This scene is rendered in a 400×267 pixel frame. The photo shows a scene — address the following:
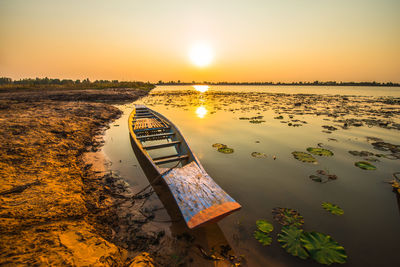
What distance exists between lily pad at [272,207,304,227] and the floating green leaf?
0.23 m

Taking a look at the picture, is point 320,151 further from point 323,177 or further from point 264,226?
point 264,226

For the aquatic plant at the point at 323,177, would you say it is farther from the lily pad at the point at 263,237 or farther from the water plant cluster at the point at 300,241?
the lily pad at the point at 263,237

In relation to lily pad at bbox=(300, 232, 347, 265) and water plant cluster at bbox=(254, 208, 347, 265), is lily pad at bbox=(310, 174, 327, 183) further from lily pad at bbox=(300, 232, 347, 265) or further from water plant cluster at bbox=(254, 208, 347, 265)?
lily pad at bbox=(300, 232, 347, 265)

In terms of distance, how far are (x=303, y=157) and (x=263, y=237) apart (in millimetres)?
3717

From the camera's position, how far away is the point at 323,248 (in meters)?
2.21

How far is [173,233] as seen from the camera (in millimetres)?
2561

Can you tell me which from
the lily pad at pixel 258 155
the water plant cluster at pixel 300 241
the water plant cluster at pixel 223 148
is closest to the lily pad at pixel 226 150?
the water plant cluster at pixel 223 148

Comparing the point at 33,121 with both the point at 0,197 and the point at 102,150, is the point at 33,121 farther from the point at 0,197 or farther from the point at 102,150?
the point at 0,197

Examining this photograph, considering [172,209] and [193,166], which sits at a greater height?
[193,166]

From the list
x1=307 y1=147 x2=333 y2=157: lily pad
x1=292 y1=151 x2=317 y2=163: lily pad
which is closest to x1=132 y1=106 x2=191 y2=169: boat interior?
x1=292 y1=151 x2=317 y2=163: lily pad

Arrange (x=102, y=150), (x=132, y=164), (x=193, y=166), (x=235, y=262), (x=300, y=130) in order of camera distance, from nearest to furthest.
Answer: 1. (x=235, y=262)
2. (x=193, y=166)
3. (x=132, y=164)
4. (x=102, y=150)
5. (x=300, y=130)

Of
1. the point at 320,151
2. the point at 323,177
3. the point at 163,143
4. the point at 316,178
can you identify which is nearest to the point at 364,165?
the point at 320,151

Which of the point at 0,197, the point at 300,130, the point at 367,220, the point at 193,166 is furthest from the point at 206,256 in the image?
the point at 300,130

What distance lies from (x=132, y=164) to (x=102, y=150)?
1771mm
